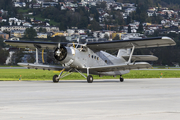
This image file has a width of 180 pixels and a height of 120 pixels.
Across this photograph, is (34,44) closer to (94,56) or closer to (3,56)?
(94,56)

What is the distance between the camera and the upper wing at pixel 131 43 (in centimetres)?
2498

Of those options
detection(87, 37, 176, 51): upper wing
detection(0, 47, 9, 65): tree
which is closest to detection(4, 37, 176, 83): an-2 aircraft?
detection(87, 37, 176, 51): upper wing

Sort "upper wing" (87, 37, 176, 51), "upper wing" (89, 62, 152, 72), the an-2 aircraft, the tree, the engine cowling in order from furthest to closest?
1. the tree
2. "upper wing" (89, 62, 152, 72)
3. "upper wing" (87, 37, 176, 51)
4. the an-2 aircraft
5. the engine cowling

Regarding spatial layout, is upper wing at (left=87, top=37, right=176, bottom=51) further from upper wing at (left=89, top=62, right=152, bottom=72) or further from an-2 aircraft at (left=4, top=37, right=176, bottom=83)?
upper wing at (left=89, top=62, right=152, bottom=72)

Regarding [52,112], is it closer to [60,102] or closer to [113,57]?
[60,102]

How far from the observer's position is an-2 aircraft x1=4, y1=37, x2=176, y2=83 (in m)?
24.9

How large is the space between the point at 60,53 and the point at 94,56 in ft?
12.2

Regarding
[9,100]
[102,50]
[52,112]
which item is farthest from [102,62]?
[52,112]

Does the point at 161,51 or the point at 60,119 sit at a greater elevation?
the point at 60,119

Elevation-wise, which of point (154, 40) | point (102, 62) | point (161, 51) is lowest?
point (161, 51)

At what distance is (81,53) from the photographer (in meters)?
26.2

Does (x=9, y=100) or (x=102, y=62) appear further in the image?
(x=102, y=62)

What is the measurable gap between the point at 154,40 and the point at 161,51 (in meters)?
129

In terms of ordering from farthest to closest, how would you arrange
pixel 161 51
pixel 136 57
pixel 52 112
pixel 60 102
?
pixel 161 51 < pixel 136 57 < pixel 60 102 < pixel 52 112
